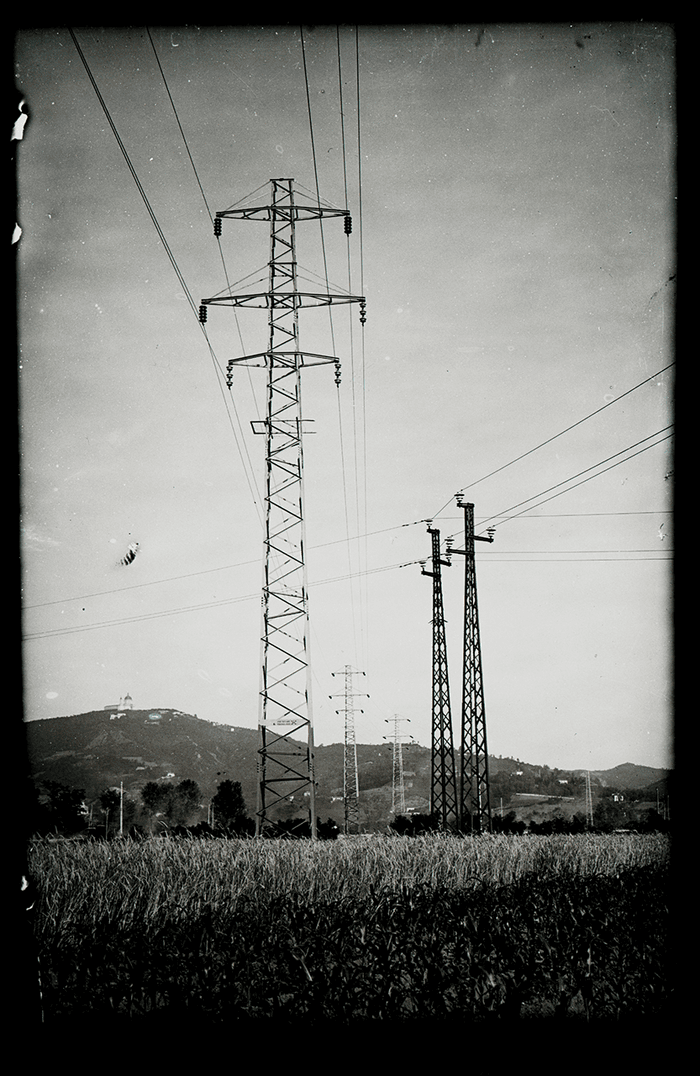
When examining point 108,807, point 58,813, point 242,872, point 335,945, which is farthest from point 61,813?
point 335,945

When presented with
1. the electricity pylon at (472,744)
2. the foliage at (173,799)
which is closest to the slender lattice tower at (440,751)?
the electricity pylon at (472,744)

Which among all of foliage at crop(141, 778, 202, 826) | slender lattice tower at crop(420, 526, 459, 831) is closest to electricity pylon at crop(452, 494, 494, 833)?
slender lattice tower at crop(420, 526, 459, 831)

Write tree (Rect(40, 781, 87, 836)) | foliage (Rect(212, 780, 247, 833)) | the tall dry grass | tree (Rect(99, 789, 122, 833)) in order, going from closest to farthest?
the tall dry grass
tree (Rect(40, 781, 87, 836))
tree (Rect(99, 789, 122, 833))
foliage (Rect(212, 780, 247, 833))

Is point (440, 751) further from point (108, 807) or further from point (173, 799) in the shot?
point (173, 799)

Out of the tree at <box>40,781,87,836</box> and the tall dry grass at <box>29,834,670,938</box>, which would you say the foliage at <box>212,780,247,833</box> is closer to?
the tree at <box>40,781,87,836</box>

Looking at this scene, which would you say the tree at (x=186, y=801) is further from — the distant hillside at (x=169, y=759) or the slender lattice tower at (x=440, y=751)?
the slender lattice tower at (x=440, y=751)

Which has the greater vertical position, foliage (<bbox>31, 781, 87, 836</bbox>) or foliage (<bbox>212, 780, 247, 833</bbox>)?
foliage (<bbox>31, 781, 87, 836</bbox>)

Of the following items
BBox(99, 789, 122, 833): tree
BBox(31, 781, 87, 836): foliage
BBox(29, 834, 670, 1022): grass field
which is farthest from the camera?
BBox(99, 789, 122, 833): tree

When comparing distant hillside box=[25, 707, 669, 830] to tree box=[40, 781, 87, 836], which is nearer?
tree box=[40, 781, 87, 836]

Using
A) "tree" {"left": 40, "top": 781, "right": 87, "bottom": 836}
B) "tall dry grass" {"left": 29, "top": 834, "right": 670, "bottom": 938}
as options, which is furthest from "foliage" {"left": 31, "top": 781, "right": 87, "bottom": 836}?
"tall dry grass" {"left": 29, "top": 834, "right": 670, "bottom": 938}

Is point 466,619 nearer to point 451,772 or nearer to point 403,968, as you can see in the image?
point 451,772
